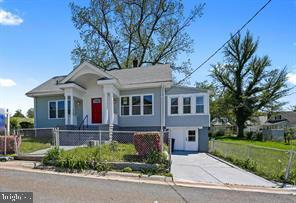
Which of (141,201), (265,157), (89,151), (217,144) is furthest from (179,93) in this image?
(141,201)

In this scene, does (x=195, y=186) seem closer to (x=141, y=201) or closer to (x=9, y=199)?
(x=141, y=201)

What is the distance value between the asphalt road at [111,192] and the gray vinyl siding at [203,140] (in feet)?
38.1

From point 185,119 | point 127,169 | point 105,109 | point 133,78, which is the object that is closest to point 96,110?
point 105,109

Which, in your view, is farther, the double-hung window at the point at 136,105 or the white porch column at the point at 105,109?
the double-hung window at the point at 136,105

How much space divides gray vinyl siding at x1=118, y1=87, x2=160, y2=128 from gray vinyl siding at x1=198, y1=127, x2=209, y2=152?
10.8 feet

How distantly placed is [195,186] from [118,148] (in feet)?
17.0

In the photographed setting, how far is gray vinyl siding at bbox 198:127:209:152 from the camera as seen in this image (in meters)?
19.0

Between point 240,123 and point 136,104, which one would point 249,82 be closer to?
point 240,123

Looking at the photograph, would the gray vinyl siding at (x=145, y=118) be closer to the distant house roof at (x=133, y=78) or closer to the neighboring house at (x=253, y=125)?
the distant house roof at (x=133, y=78)

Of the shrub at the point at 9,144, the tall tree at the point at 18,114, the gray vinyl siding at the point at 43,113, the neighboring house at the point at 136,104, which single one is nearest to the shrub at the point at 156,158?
the shrub at the point at 9,144

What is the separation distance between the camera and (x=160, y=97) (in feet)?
61.7

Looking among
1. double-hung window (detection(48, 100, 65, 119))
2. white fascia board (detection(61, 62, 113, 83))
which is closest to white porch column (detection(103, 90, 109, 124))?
white fascia board (detection(61, 62, 113, 83))

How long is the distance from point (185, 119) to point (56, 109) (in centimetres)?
1068

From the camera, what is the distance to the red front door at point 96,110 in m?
20.1
